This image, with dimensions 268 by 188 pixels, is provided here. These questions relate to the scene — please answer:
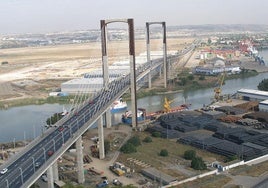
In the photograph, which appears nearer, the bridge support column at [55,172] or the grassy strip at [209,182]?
the grassy strip at [209,182]

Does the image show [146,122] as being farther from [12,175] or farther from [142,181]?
[12,175]

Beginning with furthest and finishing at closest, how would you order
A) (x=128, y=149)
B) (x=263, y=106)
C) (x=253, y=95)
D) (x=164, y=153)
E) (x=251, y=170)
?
(x=253, y=95)
(x=263, y=106)
(x=128, y=149)
(x=164, y=153)
(x=251, y=170)

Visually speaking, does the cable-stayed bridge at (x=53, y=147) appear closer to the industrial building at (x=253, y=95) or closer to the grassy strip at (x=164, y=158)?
the grassy strip at (x=164, y=158)

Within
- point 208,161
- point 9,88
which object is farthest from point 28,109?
point 208,161

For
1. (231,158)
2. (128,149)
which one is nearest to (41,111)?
(128,149)

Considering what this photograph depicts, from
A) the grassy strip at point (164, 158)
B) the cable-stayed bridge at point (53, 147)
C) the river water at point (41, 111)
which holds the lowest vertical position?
the river water at point (41, 111)

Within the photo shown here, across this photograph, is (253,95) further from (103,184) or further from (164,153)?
(103,184)

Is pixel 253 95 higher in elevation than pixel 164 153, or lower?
higher

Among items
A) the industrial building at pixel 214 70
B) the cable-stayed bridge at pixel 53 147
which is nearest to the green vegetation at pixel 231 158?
the cable-stayed bridge at pixel 53 147
